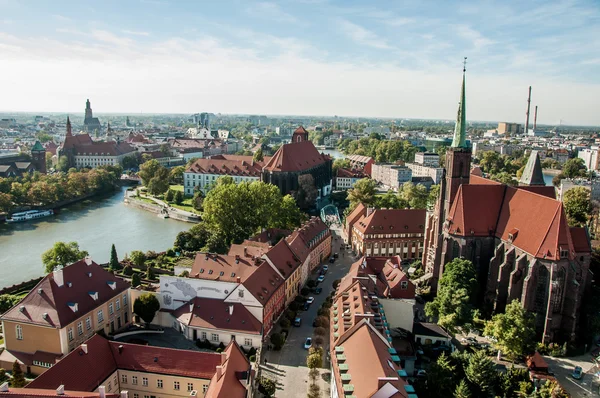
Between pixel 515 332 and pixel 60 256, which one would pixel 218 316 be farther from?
pixel 515 332

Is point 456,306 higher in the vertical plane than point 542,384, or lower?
higher

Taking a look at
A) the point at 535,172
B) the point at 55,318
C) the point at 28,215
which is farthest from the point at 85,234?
the point at 535,172

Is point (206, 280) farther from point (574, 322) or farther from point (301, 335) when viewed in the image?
point (574, 322)

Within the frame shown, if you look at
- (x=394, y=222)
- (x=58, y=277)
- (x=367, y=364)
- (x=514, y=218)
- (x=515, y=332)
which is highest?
(x=514, y=218)

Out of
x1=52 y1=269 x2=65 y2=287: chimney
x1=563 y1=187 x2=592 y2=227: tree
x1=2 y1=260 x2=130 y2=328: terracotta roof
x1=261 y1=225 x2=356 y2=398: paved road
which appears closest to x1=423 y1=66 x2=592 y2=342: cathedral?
x1=261 y1=225 x2=356 y2=398: paved road

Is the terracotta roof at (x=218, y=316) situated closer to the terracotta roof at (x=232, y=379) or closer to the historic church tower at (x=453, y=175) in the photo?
the terracotta roof at (x=232, y=379)

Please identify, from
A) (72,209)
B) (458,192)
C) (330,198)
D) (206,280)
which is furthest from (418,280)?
(72,209)

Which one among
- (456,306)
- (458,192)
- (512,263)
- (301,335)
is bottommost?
(301,335)
